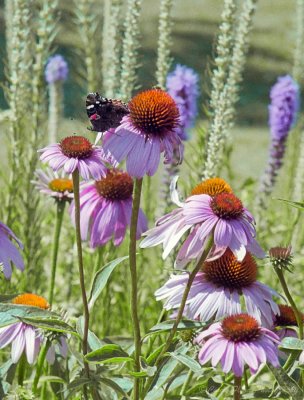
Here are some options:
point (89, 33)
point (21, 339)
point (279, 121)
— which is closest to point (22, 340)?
point (21, 339)

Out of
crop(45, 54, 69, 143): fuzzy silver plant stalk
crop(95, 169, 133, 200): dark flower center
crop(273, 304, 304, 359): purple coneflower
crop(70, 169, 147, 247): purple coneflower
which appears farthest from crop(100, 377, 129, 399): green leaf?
crop(45, 54, 69, 143): fuzzy silver plant stalk

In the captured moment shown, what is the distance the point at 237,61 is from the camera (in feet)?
10.0

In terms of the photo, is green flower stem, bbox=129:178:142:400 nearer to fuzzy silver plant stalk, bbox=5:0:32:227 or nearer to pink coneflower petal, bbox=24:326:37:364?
pink coneflower petal, bbox=24:326:37:364

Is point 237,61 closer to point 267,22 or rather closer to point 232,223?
point 232,223

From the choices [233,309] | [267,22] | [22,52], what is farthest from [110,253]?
[267,22]

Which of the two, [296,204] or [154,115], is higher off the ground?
[154,115]

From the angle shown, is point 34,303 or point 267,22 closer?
point 34,303

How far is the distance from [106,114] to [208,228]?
1.03ft

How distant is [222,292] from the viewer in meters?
2.00

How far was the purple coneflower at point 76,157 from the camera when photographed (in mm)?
1826

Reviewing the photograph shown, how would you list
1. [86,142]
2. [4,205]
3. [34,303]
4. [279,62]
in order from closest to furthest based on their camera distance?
[86,142], [34,303], [4,205], [279,62]

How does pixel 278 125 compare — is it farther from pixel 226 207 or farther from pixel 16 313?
pixel 16 313

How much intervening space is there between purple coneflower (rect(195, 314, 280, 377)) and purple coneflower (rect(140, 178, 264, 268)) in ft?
0.47

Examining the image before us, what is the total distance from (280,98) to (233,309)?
193cm
